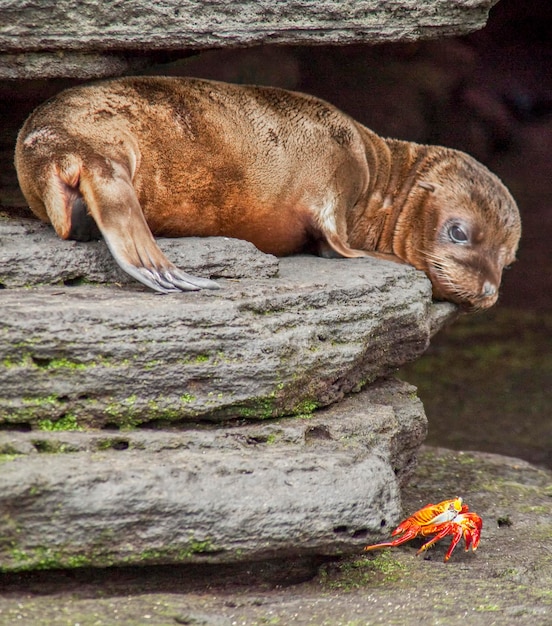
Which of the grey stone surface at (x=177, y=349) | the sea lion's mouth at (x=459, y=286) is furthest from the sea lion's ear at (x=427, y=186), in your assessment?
the grey stone surface at (x=177, y=349)

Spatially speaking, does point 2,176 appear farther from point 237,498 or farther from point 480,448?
point 480,448

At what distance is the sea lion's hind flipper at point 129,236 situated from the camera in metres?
3.34

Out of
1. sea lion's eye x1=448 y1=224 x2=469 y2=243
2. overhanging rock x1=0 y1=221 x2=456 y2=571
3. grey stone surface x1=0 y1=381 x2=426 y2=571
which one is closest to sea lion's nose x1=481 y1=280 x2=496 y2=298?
sea lion's eye x1=448 y1=224 x2=469 y2=243

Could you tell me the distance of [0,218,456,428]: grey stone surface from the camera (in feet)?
9.86

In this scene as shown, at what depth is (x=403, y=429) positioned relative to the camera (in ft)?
13.2

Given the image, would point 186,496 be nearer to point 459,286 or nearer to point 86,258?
point 86,258

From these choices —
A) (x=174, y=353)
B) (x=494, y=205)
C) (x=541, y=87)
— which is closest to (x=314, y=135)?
(x=494, y=205)

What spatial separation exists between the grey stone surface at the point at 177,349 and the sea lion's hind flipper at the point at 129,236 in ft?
0.26

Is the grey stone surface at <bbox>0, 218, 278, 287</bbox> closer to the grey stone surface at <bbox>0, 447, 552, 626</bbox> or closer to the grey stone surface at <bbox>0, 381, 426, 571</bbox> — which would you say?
the grey stone surface at <bbox>0, 381, 426, 571</bbox>

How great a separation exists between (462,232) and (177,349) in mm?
2018

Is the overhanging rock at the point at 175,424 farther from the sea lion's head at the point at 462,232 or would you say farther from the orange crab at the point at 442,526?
the sea lion's head at the point at 462,232

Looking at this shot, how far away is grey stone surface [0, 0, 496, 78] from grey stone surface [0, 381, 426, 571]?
5.26 ft

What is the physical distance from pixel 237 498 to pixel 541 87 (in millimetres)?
4331

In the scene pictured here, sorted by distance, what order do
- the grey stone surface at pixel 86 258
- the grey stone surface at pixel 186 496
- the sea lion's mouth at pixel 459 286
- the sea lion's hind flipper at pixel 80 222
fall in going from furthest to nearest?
the sea lion's mouth at pixel 459 286
the sea lion's hind flipper at pixel 80 222
the grey stone surface at pixel 86 258
the grey stone surface at pixel 186 496
